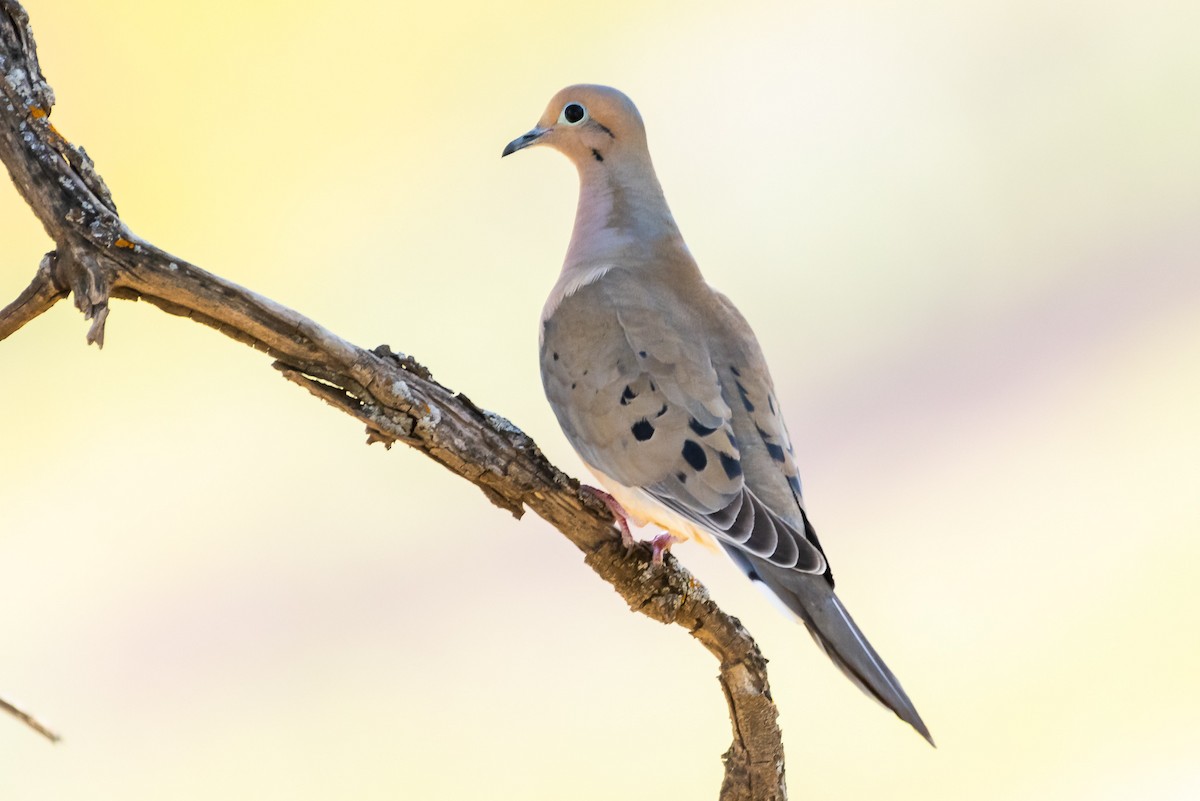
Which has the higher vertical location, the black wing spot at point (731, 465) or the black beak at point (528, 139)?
the black beak at point (528, 139)

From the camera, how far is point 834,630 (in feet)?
5.21

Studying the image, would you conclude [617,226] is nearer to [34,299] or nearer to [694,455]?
[694,455]

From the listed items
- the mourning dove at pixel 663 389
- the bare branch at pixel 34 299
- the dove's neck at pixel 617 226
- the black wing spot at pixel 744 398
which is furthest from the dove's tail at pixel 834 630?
the bare branch at pixel 34 299

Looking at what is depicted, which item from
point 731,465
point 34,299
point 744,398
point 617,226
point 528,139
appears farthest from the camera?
point 528,139

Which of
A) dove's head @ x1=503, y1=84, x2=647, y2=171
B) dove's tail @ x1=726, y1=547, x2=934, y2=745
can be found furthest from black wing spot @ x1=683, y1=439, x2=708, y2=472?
dove's head @ x1=503, y1=84, x2=647, y2=171

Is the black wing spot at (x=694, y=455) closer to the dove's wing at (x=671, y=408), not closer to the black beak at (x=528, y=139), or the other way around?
the dove's wing at (x=671, y=408)

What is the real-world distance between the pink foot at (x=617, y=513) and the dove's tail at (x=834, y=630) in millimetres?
162

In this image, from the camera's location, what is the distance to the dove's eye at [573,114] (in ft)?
7.10

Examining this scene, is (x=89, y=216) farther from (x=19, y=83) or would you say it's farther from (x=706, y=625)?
(x=706, y=625)

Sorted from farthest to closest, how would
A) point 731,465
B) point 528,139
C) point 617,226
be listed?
point 528,139 < point 617,226 < point 731,465

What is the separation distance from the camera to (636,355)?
1.89 metres

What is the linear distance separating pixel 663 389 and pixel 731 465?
0.17 meters

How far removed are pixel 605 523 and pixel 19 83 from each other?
102 cm

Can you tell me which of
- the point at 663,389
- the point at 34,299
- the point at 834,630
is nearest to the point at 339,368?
the point at 34,299
